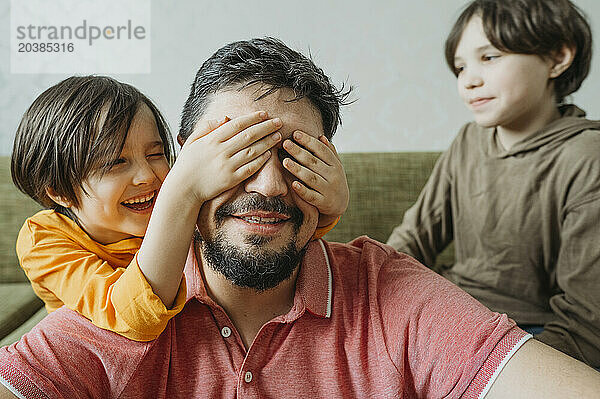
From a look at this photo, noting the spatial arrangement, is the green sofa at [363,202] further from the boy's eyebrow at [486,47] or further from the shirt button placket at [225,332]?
the shirt button placket at [225,332]

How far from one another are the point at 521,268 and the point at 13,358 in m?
1.26

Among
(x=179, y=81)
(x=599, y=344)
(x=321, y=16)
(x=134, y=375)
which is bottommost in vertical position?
(x=599, y=344)

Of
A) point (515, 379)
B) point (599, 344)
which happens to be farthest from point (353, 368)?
point (599, 344)

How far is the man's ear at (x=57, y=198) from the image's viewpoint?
1.41 metres

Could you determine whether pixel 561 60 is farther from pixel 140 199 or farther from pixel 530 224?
pixel 140 199

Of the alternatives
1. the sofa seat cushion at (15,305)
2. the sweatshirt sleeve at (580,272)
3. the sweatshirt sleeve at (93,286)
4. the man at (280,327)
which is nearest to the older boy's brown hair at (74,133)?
the sweatshirt sleeve at (93,286)

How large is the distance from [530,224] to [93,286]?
1105mm

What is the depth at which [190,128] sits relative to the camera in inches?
46.1

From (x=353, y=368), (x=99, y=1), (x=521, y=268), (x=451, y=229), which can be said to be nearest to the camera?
(x=353, y=368)

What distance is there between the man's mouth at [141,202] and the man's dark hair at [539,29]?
97 cm

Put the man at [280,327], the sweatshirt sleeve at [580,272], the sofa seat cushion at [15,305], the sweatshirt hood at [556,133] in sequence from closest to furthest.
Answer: the man at [280,327], the sweatshirt sleeve at [580,272], the sweatshirt hood at [556,133], the sofa seat cushion at [15,305]

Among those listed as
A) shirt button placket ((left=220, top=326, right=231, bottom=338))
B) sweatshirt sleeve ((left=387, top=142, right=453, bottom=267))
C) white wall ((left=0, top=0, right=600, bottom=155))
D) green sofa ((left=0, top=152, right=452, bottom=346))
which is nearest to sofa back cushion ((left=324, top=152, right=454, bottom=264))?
green sofa ((left=0, top=152, right=452, bottom=346))

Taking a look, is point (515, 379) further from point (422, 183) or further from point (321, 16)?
point (321, 16)

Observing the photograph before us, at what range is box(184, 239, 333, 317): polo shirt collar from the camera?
3.68 ft
